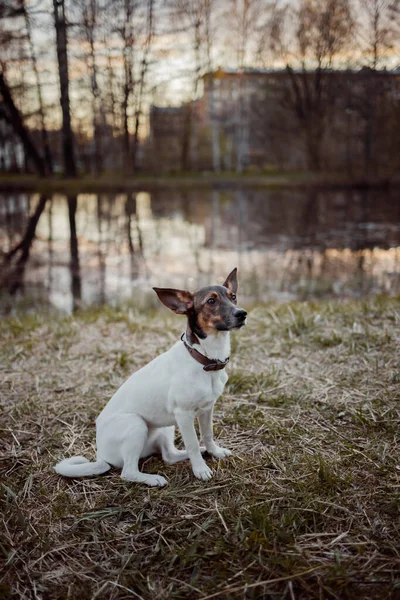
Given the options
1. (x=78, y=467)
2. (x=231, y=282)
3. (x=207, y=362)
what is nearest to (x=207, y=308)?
(x=207, y=362)

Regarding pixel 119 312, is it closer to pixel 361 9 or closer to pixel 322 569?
pixel 322 569

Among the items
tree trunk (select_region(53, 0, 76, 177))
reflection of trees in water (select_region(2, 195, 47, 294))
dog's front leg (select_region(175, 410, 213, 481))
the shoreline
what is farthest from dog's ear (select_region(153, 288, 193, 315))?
the shoreline

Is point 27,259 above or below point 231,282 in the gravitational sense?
below

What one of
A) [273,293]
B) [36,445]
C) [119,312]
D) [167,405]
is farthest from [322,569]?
[273,293]

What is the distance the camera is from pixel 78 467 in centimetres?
307

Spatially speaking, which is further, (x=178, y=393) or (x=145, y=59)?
(x=145, y=59)

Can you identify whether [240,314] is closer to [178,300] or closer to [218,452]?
[178,300]

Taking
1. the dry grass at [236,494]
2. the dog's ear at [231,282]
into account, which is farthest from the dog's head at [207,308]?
the dry grass at [236,494]

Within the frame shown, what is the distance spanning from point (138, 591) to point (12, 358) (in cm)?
328

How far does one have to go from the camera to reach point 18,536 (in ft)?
8.62

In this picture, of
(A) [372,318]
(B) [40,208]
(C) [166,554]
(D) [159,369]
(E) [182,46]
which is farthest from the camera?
(E) [182,46]

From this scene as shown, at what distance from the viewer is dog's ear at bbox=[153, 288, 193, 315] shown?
287cm

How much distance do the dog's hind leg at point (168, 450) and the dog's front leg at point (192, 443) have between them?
23 cm

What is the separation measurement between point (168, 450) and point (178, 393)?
0.67 meters
